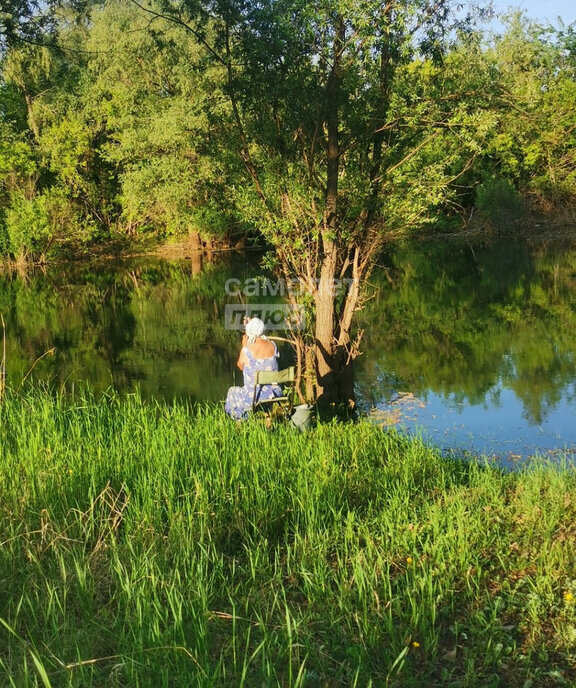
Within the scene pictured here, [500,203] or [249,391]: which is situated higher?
[500,203]

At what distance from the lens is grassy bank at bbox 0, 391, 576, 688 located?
2.60m

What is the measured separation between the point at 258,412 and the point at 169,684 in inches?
155

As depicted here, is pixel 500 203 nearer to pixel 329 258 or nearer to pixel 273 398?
pixel 329 258

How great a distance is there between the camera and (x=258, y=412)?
6324mm

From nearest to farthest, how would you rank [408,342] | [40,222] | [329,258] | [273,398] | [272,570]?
[272,570]
[273,398]
[329,258]
[408,342]
[40,222]

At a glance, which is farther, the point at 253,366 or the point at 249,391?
the point at 253,366

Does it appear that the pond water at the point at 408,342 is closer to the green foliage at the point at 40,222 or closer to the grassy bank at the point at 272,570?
the grassy bank at the point at 272,570

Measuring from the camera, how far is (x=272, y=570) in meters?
3.44

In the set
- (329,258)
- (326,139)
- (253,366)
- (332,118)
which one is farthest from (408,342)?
(253,366)

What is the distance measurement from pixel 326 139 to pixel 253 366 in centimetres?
296

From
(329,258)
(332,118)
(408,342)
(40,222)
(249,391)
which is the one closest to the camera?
(249,391)

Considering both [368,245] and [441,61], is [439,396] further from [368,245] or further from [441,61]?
[441,61]

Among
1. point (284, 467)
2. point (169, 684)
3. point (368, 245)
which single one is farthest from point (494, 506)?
point (368, 245)

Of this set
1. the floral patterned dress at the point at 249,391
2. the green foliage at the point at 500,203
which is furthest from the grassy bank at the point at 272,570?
the green foliage at the point at 500,203
